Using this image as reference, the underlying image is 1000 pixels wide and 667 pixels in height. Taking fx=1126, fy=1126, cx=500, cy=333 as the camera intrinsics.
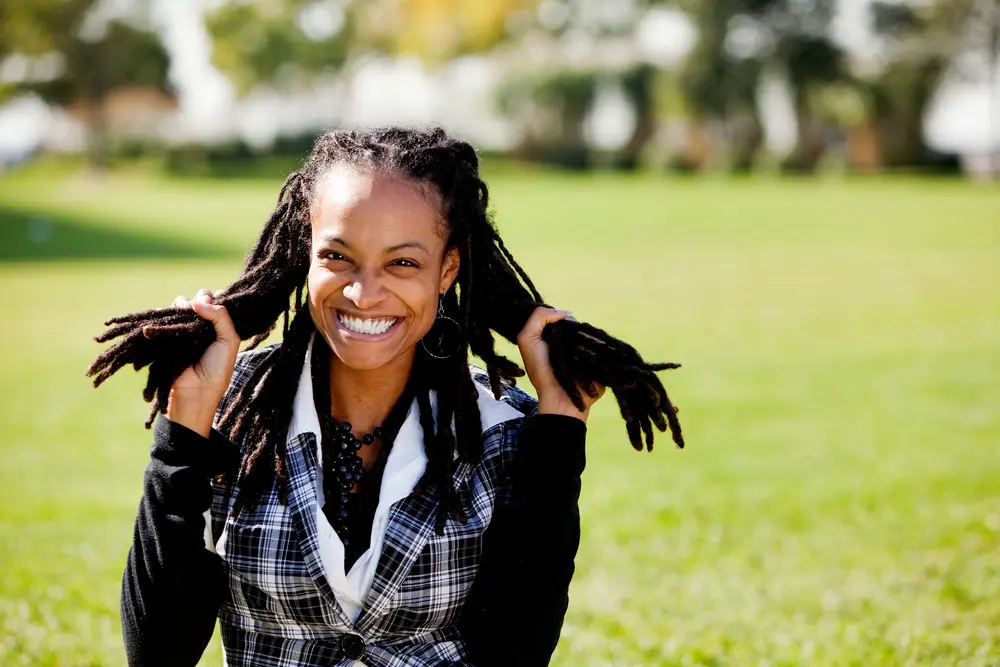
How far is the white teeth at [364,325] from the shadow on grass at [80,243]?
1883 centimetres

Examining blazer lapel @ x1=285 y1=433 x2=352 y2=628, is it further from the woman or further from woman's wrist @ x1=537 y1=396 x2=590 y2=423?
woman's wrist @ x1=537 y1=396 x2=590 y2=423

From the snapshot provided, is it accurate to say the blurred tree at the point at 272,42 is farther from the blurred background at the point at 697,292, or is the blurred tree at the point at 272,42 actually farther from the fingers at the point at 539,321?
the fingers at the point at 539,321

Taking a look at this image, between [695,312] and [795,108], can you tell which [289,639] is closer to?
[695,312]

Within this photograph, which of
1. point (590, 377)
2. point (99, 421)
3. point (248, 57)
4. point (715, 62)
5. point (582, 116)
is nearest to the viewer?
point (590, 377)

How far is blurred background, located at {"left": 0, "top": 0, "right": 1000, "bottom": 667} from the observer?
16.1 feet

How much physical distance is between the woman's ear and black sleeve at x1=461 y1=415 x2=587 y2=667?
421 millimetres

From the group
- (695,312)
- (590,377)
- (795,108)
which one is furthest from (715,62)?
(590,377)

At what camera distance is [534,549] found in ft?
8.17

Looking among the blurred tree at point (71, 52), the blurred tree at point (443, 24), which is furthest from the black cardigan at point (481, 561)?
the blurred tree at point (443, 24)

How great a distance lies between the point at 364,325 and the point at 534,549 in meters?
0.63

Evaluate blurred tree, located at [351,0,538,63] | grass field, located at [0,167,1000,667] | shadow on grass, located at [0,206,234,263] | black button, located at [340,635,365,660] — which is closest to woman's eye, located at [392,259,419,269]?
black button, located at [340,635,365,660]

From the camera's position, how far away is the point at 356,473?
2.57 m

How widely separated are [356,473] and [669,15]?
5430cm

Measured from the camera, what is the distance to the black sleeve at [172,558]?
231 cm
